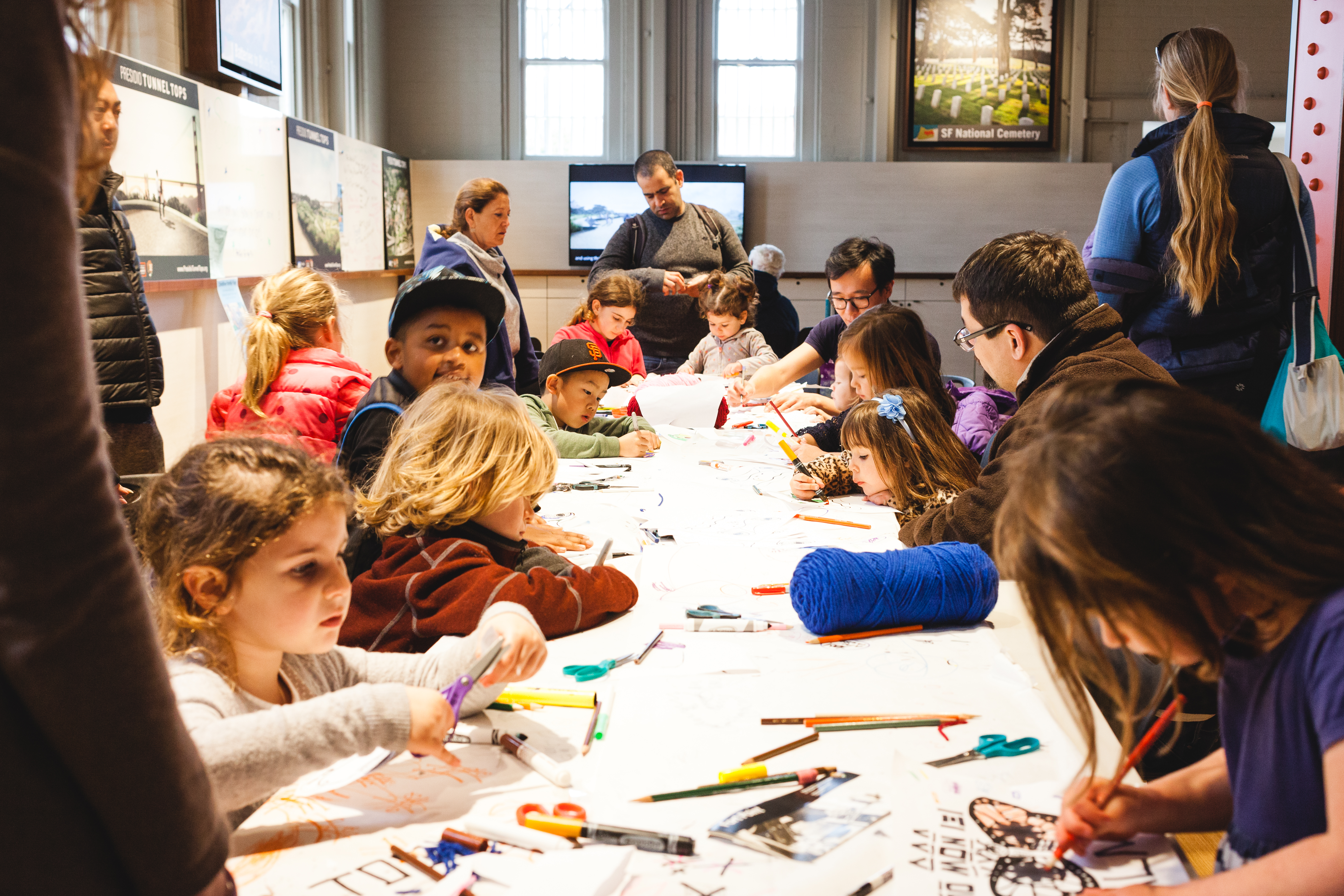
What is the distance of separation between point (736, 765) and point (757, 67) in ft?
28.6

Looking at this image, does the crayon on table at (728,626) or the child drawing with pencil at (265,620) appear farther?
the crayon on table at (728,626)

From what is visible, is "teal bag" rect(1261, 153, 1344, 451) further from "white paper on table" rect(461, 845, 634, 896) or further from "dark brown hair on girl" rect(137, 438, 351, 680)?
"dark brown hair on girl" rect(137, 438, 351, 680)

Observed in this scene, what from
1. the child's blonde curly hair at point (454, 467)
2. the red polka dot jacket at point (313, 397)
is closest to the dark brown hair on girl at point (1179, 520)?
the child's blonde curly hair at point (454, 467)

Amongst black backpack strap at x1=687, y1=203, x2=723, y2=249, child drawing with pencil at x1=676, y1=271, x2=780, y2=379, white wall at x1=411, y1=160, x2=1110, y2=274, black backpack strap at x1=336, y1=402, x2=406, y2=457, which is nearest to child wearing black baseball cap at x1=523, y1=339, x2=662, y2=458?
black backpack strap at x1=336, y1=402, x2=406, y2=457

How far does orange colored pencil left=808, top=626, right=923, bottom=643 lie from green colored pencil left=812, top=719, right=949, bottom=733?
0.85ft

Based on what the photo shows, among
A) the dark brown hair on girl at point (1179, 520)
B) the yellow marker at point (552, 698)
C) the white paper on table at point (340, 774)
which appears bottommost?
the white paper on table at point (340, 774)

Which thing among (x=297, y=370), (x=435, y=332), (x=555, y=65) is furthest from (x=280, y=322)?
(x=555, y=65)

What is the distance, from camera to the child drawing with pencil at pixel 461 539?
136 centimetres

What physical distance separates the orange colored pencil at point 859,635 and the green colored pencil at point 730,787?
1.24ft

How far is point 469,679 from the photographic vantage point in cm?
103

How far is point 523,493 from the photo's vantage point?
1514mm

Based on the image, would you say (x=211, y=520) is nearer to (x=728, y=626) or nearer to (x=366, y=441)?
(x=728, y=626)

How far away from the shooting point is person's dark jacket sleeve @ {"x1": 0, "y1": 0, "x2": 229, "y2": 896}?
381 mm

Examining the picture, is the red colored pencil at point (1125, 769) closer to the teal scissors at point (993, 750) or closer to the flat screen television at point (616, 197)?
the teal scissors at point (993, 750)
